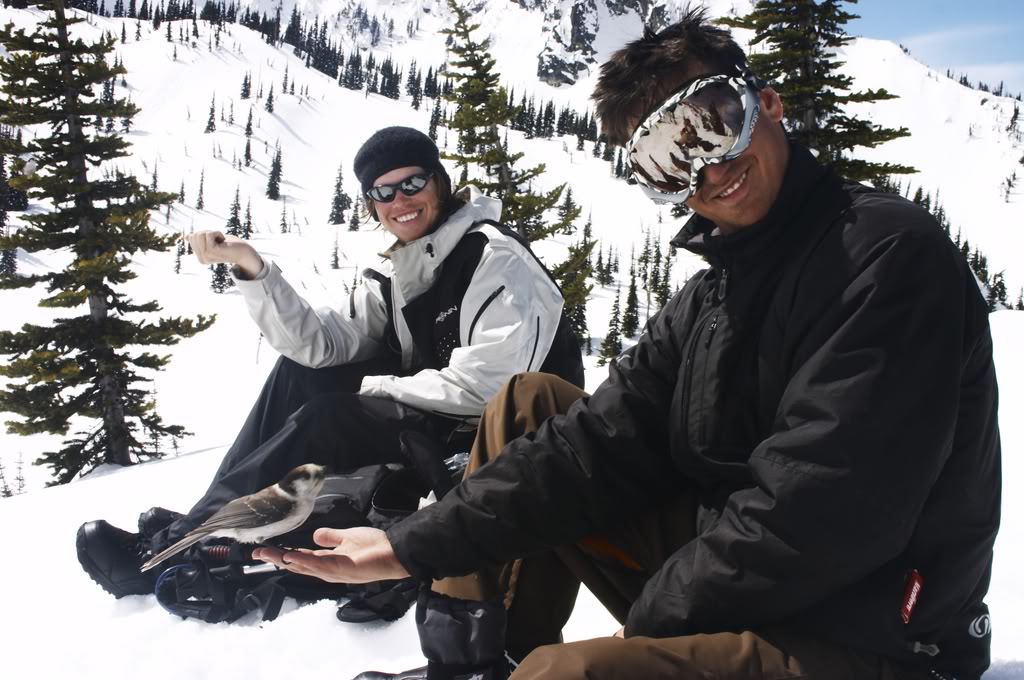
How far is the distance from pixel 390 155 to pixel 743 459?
2.70m

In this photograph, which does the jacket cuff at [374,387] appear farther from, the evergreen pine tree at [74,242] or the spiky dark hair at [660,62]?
the evergreen pine tree at [74,242]

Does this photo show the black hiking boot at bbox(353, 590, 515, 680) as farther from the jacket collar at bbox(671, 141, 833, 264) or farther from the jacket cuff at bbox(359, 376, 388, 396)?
the jacket cuff at bbox(359, 376, 388, 396)

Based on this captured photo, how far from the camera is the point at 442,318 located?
11.9ft

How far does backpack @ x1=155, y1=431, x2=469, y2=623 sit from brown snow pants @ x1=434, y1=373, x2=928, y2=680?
85 cm

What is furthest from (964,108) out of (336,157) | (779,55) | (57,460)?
(57,460)

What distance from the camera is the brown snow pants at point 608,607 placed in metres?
1.31

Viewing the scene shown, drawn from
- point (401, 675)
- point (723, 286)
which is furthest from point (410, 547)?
point (723, 286)

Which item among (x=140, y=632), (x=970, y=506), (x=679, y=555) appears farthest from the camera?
(x=140, y=632)

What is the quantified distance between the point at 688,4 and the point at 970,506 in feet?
5.12

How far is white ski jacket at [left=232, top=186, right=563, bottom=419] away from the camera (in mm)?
3262

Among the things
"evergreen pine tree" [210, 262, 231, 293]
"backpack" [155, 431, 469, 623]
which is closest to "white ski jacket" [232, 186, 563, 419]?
"backpack" [155, 431, 469, 623]

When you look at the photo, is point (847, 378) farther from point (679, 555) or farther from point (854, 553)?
point (679, 555)

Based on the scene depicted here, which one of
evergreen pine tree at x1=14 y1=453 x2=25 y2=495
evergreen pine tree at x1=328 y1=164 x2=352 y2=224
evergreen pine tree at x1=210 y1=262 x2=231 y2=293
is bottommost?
evergreen pine tree at x1=14 y1=453 x2=25 y2=495

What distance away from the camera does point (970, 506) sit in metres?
1.39
